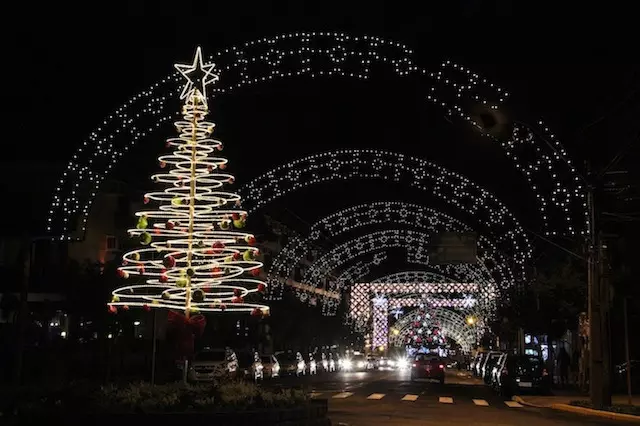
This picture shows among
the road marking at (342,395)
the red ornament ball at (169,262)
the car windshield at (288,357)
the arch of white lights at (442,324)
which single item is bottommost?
the road marking at (342,395)

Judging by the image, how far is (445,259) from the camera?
4925 cm

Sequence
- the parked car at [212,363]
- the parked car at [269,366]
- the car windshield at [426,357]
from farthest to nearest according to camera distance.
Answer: the car windshield at [426,357], the parked car at [269,366], the parked car at [212,363]

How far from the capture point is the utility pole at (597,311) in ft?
95.5

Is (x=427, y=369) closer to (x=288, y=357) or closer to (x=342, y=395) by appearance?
(x=288, y=357)

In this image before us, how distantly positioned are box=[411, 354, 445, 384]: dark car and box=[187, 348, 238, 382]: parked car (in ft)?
44.8

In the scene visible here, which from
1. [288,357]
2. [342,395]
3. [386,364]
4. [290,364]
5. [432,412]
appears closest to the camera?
[432,412]

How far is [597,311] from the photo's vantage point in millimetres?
29828

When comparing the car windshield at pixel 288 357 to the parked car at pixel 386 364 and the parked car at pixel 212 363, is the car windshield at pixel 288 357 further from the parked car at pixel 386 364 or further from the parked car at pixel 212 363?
the parked car at pixel 386 364

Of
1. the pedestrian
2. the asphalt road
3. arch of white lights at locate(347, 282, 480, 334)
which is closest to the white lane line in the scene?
the asphalt road


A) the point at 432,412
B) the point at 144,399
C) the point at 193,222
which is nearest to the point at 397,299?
the point at 432,412

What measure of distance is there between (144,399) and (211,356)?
24.6 m

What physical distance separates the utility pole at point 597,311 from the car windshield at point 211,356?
1655 centimetres

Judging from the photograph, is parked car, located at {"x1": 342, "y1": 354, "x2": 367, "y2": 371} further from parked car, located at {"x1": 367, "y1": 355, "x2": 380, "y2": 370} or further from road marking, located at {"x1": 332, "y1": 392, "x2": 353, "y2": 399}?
road marking, located at {"x1": 332, "y1": 392, "x2": 353, "y2": 399}

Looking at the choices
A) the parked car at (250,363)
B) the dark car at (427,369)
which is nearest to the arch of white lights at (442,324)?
the dark car at (427,369)
